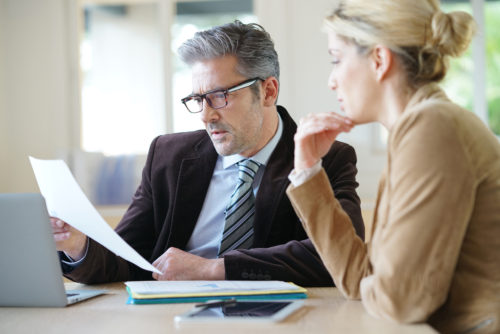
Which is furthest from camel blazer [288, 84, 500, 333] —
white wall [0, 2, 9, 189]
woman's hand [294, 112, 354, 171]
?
white wall [0, 2, 9, 189]

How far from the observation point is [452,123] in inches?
45.0

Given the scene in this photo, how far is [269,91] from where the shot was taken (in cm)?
214

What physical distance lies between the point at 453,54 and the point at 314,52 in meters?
3.22

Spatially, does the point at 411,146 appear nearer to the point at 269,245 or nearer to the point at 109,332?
the point at 109,332

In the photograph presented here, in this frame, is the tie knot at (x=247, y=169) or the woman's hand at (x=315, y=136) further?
the tie knot at (x=247, y=169)

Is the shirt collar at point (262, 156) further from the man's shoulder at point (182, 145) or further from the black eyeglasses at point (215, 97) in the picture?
the black eyeglasses at point (215, 97)

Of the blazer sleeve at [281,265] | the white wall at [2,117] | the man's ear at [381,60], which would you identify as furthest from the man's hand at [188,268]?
the white wall at [2,117]

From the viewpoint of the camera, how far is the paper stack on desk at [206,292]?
1.36 metres

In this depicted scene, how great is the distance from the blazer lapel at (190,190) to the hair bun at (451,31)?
0.99 metres

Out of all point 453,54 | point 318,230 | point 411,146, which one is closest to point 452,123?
point 411,146

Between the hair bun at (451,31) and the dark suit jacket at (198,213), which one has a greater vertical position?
the hair bun at (451,31)

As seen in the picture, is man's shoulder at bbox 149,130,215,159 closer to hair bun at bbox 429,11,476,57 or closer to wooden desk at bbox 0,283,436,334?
wooden desk at bbox 0,283,436,334

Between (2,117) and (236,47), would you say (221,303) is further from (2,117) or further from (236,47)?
(2,117)

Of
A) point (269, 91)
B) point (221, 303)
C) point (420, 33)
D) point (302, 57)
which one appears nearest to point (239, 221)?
point (269, 91)
